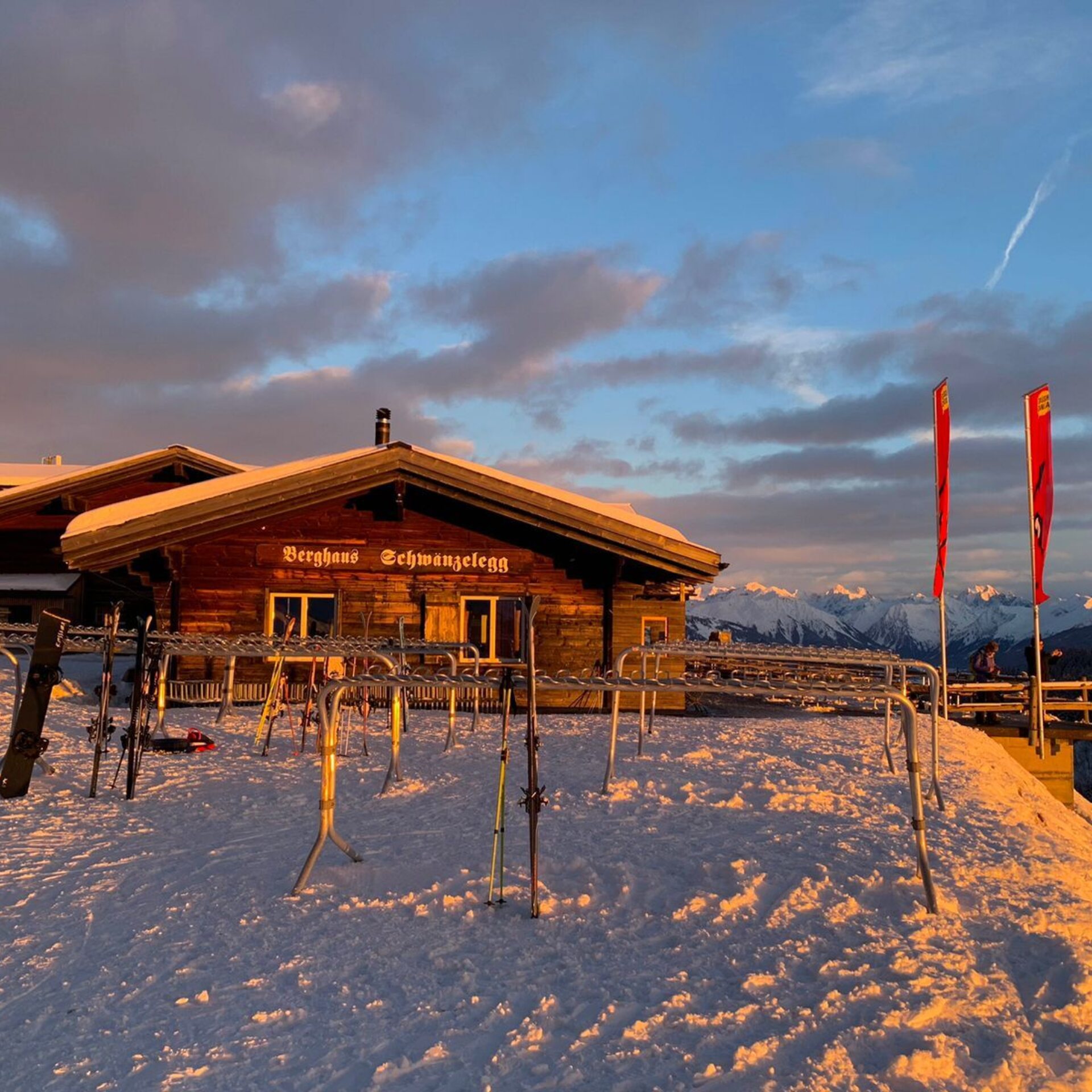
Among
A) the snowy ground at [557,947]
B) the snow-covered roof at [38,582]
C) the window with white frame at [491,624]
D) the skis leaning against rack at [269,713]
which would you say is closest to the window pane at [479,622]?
the window with white frame at [491,624]

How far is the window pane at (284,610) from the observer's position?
60.7 ft

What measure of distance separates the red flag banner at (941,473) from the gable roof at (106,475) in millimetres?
19567

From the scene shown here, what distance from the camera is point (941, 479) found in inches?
800

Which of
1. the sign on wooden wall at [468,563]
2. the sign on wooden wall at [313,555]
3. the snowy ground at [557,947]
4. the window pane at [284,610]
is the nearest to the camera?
the snowy ground at [557,947]

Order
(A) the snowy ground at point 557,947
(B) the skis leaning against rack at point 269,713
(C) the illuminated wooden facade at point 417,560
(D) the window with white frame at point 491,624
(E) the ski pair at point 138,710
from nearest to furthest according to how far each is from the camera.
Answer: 1. (A) the snowy ground at point 557,947
2. (E) the ski pair at point 138,710
3. (B) the skis leaning against rack at point 269,713
4. (C) the illuminated wooden facade at point 417,560
5. (D) the window with white frame at point 491,624

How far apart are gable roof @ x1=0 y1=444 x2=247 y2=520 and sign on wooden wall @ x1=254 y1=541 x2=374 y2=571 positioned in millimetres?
Answer: 10552

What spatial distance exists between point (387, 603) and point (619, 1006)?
1435 centimetres

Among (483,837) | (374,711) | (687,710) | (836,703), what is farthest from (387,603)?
(836,703)

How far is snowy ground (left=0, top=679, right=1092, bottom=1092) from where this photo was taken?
4.24 metres

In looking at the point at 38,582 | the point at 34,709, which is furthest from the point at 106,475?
the point at 34,709

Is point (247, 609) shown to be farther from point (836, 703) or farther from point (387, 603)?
point (836, 703)

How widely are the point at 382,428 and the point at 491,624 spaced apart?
6.13 metres

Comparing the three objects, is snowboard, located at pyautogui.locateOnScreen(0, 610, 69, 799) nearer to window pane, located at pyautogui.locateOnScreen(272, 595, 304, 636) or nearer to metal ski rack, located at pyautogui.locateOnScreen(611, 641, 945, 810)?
metal ski rack, located at pyautogui.locateOnScreen(611, 641, 945, 810)

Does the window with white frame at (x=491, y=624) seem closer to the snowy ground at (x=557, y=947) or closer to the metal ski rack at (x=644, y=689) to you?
the snowy ground at (x=557, y=947)
